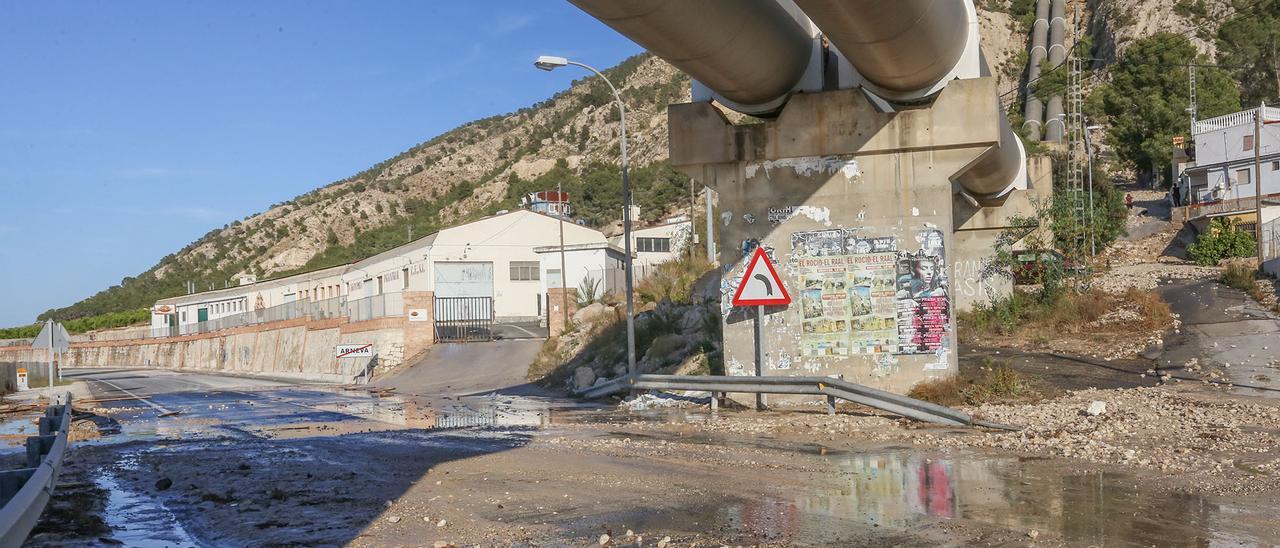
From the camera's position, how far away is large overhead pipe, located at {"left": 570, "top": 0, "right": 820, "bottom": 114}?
9391 millimetres

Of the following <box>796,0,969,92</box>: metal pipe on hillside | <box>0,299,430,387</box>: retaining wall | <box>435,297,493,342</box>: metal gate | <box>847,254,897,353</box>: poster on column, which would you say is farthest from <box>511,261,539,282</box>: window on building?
<box>796,0,969,92</box>: metal pipe on hillside

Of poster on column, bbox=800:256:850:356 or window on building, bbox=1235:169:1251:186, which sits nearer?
poster on column, bbox=800:256:850:356

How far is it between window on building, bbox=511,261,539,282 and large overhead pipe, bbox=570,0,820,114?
38.0 meters

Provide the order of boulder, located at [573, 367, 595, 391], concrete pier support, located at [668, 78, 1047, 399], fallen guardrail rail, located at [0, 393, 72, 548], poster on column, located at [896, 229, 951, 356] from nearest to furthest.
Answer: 1. fallen guardrail rail, located at [0, 393, 72, 548]
2. concrete pier support, located at [668, 78, 1047, 399]
3. poster on column, located at [896, 229, 951, 356]
4. boulder, located at [573, 367, 595, 391]

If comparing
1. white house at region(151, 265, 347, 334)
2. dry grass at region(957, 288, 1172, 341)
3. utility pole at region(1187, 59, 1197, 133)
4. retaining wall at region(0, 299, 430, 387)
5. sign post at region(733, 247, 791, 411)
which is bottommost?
retaining wall at region(0, 299, 430, 387)

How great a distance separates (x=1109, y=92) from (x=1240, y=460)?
98.3 meters

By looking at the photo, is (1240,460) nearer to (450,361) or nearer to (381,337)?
(450,361)

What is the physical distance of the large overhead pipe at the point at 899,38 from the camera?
10.4 meters

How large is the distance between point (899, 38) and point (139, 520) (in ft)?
30.4

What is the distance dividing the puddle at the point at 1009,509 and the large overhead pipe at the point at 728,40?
440 centimetres

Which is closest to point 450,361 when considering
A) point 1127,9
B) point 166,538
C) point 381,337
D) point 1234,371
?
point 381,337

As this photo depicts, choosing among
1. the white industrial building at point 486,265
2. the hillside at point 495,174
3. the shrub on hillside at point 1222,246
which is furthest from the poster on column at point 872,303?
Answer: the hillside at point 495,174

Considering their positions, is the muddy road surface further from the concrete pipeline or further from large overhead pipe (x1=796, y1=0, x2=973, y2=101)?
large overhead pipe (x1=796, y1=0, x2=973, y2=101)

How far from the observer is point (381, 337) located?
38.4 m
